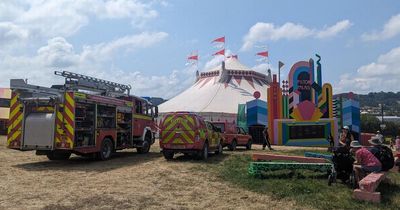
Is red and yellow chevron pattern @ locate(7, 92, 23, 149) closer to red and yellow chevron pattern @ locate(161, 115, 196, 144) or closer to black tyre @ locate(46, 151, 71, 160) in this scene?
black tyre @ locate(46, 151, 71, 160)

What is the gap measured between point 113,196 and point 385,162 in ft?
21.0

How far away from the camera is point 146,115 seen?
2103 centimetres

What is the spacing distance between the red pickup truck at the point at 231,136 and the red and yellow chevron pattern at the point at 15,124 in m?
10.9

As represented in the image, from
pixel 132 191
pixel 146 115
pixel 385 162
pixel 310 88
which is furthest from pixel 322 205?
pixel 310 88

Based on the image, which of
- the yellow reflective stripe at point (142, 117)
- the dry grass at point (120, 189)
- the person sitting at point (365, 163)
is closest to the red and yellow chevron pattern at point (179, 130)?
the dry grass at point (120, 189)

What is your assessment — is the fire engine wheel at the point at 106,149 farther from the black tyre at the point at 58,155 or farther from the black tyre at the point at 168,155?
the black tyre at the point at 168,155

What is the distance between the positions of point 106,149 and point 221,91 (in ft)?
110

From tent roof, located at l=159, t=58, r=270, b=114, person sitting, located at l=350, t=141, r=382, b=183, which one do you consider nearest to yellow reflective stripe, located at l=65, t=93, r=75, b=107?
person sitting, located at l=350, t=141, r=382, b=183

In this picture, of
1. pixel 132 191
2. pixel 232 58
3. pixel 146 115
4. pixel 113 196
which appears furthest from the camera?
pixel 232 58

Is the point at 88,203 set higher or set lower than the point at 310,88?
lower

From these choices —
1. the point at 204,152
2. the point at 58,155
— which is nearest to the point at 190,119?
the point at 204,152

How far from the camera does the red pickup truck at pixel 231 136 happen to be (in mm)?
23562

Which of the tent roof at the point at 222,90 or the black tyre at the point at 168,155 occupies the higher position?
the tent roof at the point at 222,90

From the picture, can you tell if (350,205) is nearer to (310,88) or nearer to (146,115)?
(146,115)
